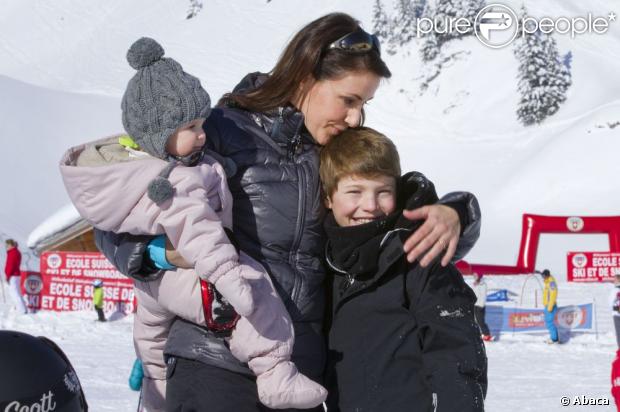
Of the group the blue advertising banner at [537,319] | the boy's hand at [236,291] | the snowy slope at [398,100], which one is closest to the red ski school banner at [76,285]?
the blue advertising banner at [537,319]

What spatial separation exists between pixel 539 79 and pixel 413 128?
22.4ft

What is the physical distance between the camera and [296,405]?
2.48 metres

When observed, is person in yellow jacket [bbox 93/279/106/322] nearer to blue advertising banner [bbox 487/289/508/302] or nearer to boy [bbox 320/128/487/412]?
blue advertising banner [bbox 487/289/508/302]

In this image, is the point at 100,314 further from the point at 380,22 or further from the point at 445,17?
the point at 380,22

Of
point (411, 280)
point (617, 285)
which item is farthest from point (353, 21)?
point (617, 285)

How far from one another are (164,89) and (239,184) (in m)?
0.37

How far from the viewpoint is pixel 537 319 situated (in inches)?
575

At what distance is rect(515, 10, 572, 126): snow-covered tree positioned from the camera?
43.2 metres

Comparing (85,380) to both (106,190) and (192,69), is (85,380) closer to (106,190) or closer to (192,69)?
(106,190)

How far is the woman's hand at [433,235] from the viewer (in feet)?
8.36

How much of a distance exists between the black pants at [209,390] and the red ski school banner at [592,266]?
17838mm

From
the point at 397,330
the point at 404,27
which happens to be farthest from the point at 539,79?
the point at 397,330

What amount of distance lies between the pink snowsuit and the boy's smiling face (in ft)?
1.12

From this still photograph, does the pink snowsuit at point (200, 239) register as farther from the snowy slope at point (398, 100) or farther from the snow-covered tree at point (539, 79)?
the snow-covered tree at point (539, 79)
